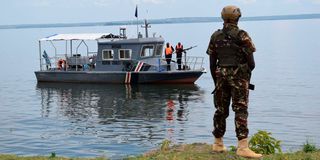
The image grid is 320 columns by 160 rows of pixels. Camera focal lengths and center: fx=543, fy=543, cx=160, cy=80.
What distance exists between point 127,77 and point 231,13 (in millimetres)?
28451

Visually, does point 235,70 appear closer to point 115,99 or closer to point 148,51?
point 115,99

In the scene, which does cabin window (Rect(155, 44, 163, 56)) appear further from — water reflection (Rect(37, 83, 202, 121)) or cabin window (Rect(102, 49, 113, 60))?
cabin window (Rect(102, 49, 113, 60))

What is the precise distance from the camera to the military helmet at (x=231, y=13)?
337 inches

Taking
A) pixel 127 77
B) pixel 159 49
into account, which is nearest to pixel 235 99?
pixel 127 77

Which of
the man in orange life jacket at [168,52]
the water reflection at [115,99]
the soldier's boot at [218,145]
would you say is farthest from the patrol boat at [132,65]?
the soldier's boot at [218,145]

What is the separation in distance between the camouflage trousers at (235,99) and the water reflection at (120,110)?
26.4ft

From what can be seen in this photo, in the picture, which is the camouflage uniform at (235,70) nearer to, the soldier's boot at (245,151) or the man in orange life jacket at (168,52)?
the soldier's boot at (245,151)

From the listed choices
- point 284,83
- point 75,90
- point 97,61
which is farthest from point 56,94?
point 284,83

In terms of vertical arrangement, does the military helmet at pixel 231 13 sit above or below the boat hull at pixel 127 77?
above

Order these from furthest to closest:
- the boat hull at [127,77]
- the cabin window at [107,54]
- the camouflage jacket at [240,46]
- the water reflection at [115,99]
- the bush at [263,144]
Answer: the cabin window at [107,54] → the boat hull at [127,77] → the water reflection at [115,99] → the bush at [263,144] → the camouflage jacket at [240,46]

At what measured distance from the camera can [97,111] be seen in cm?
2644

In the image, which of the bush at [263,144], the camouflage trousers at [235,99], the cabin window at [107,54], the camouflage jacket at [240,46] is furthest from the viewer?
Result: the cabin window at [107,54]

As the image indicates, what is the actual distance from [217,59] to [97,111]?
18141 mm

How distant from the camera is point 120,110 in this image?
2661cm
